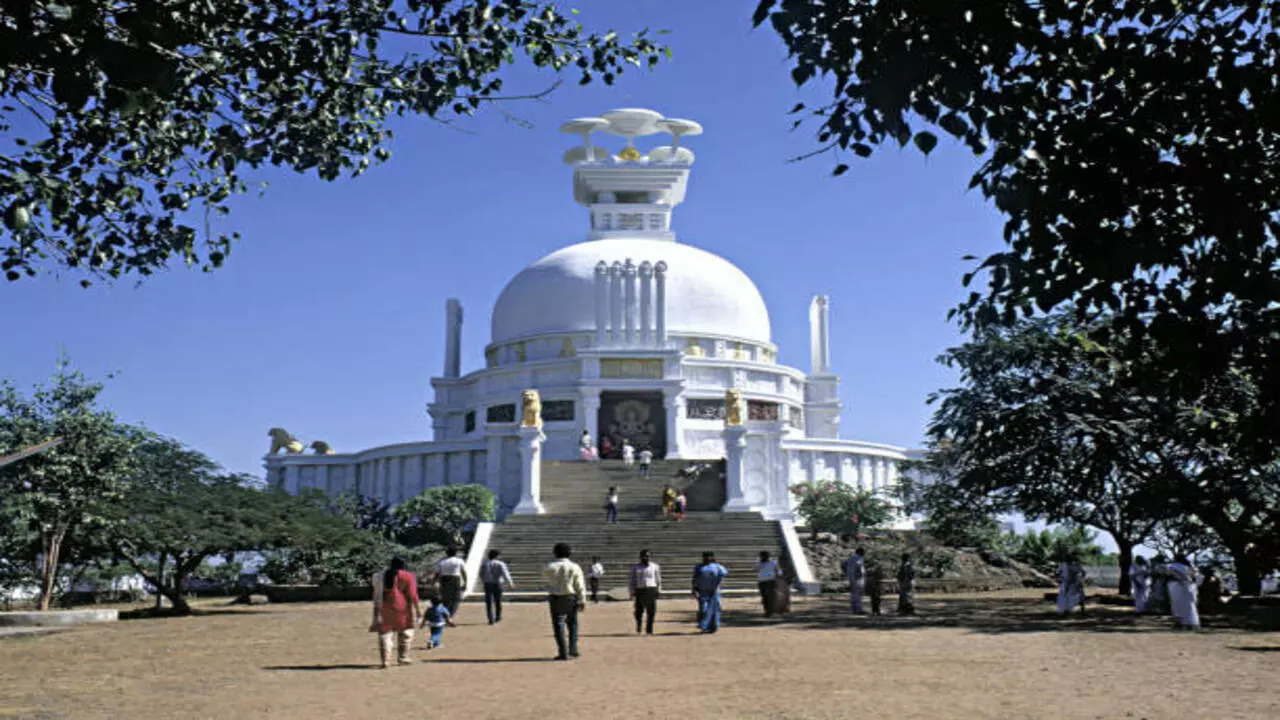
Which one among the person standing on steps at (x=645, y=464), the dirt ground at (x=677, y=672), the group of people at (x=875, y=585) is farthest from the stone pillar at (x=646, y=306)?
the dirt ground at (x=677, y=672)

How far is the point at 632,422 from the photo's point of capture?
44594 millimetres

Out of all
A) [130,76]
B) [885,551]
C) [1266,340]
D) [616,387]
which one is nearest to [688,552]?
[885,551]

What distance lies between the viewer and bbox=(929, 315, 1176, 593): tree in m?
23.7

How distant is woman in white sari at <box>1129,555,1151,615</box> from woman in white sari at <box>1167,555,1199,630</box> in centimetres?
308

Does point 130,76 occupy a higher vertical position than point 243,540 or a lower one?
higher

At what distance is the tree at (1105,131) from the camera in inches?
311

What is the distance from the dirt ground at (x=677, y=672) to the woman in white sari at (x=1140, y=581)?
7.26 ft

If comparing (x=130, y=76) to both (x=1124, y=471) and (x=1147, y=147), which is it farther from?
(x=1124, y=471)

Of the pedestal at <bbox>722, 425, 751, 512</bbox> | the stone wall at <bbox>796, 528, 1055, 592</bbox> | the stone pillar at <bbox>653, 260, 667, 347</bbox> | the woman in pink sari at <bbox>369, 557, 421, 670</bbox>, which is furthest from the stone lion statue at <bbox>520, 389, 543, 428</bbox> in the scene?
the woman in pink sari at <bbox>369, 557, 421, 670</bbox>

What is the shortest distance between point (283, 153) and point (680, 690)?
6834 mm

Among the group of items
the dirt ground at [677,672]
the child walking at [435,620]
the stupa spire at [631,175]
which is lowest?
the dirt ground at [677,672]

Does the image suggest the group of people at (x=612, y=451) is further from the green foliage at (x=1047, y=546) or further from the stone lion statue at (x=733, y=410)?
the green foliage at (x=1047, y=546)

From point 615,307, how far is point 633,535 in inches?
681

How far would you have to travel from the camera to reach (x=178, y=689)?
38.6 feet
